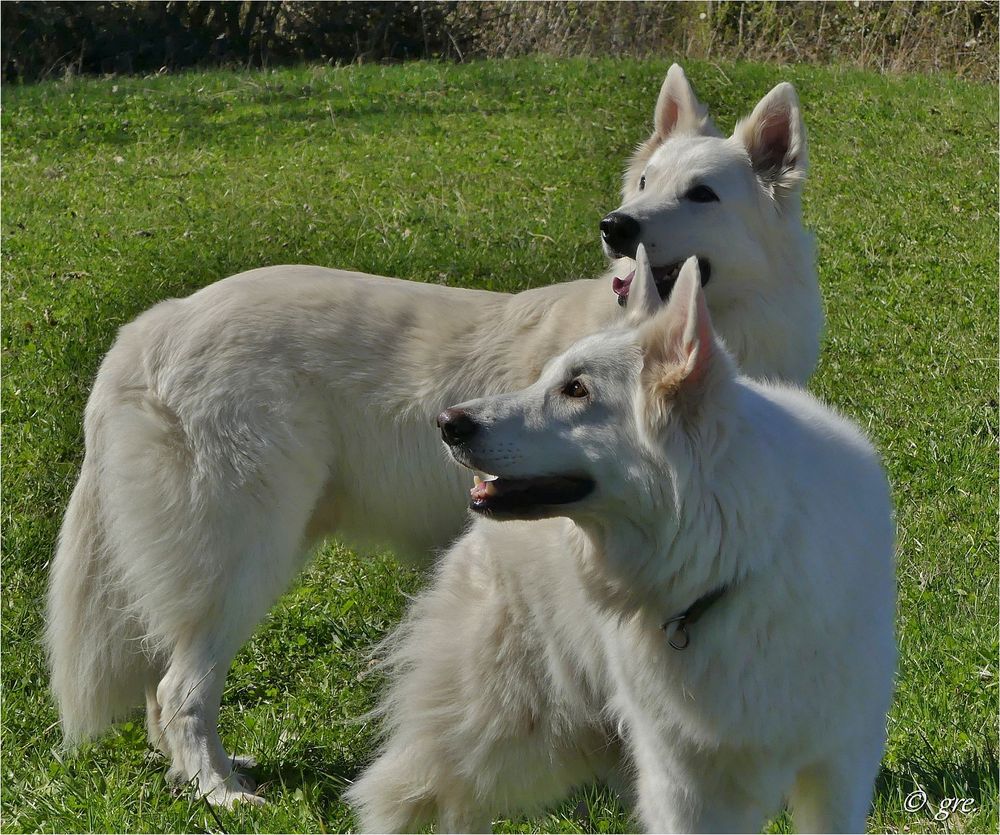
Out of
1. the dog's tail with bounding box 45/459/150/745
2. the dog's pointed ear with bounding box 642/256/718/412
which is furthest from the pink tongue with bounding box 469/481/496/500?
the dog's tail with bounding box 45/459/150/745

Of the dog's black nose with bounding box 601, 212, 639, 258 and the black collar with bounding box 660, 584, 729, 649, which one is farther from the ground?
the dog's black nose with bounding box 601, 212, 639, 258

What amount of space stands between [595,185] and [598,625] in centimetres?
784

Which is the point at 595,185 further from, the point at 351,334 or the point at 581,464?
the point at 581,464

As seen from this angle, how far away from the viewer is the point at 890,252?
29.6ft

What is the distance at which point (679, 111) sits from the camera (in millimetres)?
4723

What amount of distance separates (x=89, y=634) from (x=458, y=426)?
2.26 m

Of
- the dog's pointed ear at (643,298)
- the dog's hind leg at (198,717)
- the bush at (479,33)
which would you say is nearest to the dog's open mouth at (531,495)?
the dog's pointed ear at (643,298)

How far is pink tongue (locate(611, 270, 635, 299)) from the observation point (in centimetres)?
418

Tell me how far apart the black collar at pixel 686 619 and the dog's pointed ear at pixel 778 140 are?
7.16ft

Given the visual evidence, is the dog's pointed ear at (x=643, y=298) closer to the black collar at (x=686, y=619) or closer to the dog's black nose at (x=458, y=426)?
the dog's black nose at (x=458, y=426)

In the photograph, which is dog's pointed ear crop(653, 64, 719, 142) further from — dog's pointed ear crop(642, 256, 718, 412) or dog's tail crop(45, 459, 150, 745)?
dog's tail crop(45, 459, 150, 745)

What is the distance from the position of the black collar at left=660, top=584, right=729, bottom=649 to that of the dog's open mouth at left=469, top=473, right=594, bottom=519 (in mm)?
397

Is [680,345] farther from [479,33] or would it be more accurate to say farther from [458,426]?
[479,33]

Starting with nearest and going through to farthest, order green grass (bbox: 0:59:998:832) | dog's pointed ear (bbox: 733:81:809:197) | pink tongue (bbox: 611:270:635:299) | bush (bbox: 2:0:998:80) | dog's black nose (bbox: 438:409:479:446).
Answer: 1. dog's black nose (bbox: 438:409:479:446)
2. green grass (bbox: 0:59:998:832)
3. pink tongue (bbox: 611:270:635:299)
4. dog's pointed ear (bbox: 733:81:809:197)
5. bush (bbox: 2:0:998:80)
